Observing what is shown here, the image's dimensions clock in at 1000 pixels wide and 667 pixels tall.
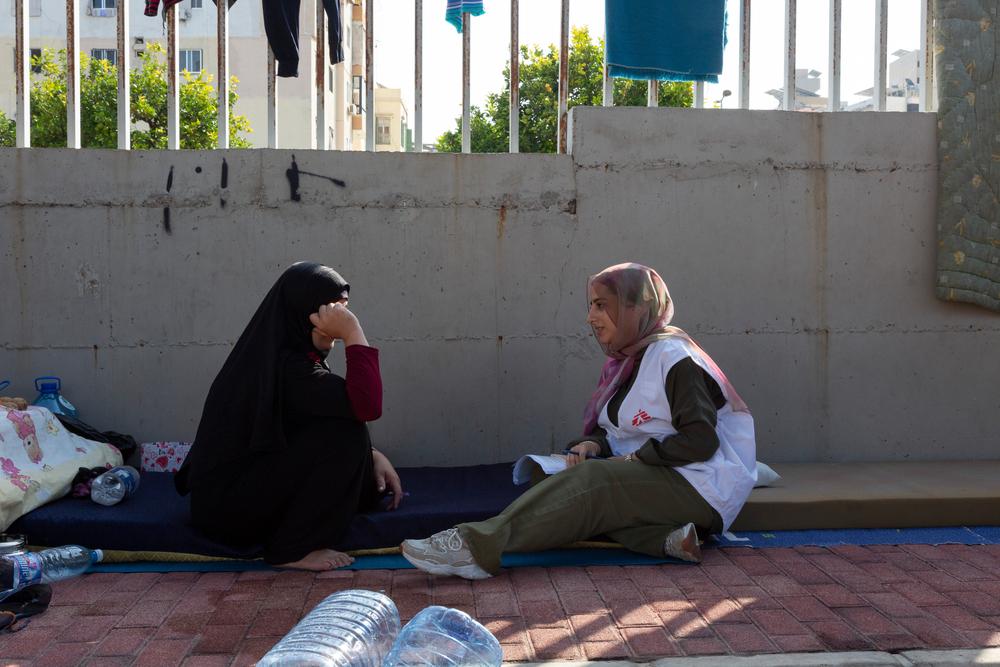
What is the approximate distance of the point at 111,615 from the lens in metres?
3.26

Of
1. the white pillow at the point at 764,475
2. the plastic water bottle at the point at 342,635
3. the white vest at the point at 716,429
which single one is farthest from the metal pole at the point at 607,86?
the plastic water bottle at the point at 342,635

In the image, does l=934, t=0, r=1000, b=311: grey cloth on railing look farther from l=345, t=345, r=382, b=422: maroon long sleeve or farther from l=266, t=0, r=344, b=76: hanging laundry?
l=266, t=0, r=344, b=76: hanging laundry

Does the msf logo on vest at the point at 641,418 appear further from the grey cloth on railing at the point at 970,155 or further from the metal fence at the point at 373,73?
the grey cloth on railing at the point at 970,155

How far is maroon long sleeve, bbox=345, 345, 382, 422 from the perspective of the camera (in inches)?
144

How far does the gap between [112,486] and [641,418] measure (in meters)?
2.47

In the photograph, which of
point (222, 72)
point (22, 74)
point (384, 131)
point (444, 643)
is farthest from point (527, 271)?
point (384, 131)

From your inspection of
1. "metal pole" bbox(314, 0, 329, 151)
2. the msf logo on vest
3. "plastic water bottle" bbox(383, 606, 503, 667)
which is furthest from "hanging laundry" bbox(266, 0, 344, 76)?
"plastic water bottle" bbox(383, 606, 503, 667)

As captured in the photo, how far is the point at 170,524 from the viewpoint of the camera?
12.8ft

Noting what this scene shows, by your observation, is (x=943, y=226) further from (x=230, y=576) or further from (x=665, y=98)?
(x=665, y=98)

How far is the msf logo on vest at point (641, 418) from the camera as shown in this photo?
3908 mm

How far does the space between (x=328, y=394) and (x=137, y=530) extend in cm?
105

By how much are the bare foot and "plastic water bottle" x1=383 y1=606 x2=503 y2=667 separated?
96 centimetres

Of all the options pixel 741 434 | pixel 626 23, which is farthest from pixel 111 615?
pixel 626 23

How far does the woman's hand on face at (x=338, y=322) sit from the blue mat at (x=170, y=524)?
819 mm
